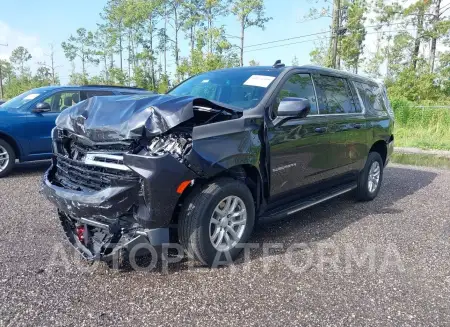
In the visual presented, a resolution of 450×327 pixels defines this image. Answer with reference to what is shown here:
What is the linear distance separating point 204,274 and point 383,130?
3.99 metres

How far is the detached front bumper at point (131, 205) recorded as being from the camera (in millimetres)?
2781

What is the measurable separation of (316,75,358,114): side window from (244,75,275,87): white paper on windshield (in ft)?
2.73

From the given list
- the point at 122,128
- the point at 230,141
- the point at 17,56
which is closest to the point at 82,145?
the point at 122,128

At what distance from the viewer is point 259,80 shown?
4.07m

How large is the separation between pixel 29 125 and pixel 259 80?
5005 millimetres

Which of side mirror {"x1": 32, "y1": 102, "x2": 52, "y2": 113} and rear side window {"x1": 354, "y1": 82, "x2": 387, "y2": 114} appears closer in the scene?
rear side window {"x1": 354, "y1": 82, "x2": 387, "y2": 114}

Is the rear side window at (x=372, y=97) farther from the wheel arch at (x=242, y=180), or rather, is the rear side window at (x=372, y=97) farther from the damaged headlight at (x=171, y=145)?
the damaged headlight at (x=171, y=145)

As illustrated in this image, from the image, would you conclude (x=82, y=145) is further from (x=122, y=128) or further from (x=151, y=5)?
(x=151, y=5)

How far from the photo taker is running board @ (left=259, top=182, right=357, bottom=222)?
387 centimetres

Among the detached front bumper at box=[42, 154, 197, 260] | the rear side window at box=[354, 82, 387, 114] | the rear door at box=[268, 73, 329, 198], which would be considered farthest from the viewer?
the rear side window at box=[354, 82, 387, 114]

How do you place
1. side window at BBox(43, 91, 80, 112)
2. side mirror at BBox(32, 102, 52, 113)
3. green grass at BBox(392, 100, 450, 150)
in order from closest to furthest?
side mirror at BBox(32, 102, 52, 113) < side window at BBox(43, 91, 80, 112) < green grass at BBox(392, 100, 450, 150)

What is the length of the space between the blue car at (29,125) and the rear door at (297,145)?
5083mm

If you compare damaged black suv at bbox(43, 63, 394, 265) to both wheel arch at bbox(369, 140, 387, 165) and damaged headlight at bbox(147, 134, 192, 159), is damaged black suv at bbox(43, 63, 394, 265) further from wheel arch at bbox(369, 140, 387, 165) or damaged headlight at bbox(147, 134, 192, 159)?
wheel arch at bbox(369, 140, 387, 165)

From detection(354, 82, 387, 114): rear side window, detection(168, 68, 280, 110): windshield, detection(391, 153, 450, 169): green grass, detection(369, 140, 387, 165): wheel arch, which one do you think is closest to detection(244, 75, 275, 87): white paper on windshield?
detection(168, 68, 280, 110): windshield
